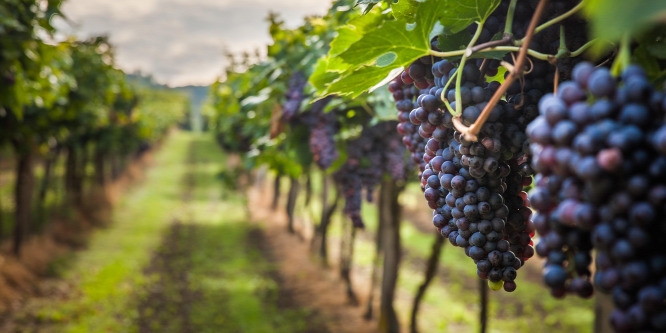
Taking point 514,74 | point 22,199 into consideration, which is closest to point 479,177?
point 514,74

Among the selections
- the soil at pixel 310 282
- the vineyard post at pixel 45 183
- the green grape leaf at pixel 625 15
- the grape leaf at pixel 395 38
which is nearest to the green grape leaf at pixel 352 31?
the grape leaf at pixel 395 38

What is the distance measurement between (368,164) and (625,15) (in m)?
3.46

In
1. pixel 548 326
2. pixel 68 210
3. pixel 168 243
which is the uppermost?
pixel 68 210

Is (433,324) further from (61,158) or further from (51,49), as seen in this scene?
(61,158)

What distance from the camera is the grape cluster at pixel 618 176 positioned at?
71cm

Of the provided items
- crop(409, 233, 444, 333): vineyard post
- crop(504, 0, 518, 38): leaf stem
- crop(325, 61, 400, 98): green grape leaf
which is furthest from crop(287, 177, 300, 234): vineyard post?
crop(504, 0, 518, 38): leaf stem

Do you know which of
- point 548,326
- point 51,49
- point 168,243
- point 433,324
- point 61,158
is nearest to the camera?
point 51,49

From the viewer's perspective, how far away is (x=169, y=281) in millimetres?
11312

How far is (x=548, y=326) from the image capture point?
937cm

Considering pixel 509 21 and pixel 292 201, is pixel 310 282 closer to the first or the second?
pixel 292 201

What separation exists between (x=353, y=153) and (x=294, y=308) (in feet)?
21.9

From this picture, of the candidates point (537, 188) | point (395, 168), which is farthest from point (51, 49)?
point (537, 188)

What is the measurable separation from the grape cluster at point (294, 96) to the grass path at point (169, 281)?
20.6 ft

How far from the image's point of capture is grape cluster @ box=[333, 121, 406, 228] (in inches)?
154
